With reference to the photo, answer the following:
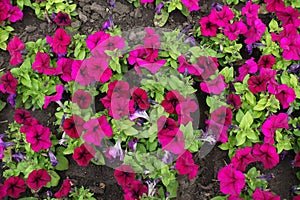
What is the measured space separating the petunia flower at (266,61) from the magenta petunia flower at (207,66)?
0.37 meters

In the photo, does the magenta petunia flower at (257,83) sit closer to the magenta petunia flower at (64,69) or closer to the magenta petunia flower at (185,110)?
the magenta petunia flower at (185,110)

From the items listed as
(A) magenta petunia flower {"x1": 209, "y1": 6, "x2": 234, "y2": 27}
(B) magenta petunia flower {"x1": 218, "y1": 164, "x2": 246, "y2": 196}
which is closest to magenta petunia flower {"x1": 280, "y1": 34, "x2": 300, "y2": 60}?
(A) magenta petunia flower {"x1": 209, "y1": 6, "x2": 234, "y2": 27}

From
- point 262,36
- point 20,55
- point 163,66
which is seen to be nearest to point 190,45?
point 163,66

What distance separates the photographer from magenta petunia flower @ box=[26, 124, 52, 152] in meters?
3.41

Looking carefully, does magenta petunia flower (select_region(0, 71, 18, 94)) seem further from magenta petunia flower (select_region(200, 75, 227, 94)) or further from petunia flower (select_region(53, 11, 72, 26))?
magenta petunia flower (select_region(200, 75, 227, 94))

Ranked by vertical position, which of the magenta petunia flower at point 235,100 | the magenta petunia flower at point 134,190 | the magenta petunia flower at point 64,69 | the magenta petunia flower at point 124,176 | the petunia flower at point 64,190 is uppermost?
the magenta petunia flower at point 235,100

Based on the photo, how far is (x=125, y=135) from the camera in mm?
3553

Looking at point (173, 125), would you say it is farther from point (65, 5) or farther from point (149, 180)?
point (65, 5)

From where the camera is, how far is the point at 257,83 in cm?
361

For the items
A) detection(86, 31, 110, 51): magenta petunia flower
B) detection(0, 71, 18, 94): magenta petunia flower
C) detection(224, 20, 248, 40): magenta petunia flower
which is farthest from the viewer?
detection(224, 20, 248, 40): magenta petunia flower

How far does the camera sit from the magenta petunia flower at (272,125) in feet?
11.5

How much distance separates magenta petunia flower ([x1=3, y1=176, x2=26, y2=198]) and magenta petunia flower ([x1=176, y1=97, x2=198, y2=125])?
133cm


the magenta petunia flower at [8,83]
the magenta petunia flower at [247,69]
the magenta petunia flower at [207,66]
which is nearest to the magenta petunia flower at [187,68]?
the magenta petunia flower at [207,66]

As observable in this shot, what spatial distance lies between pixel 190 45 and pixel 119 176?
1306 mm
